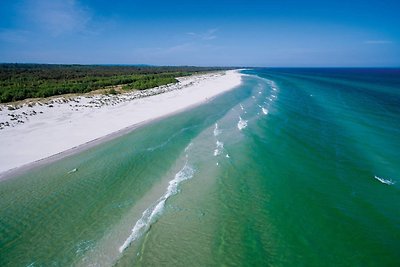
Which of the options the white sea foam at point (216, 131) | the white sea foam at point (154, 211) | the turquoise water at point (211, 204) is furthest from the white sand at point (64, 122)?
the white sea foam at point (154, 211)

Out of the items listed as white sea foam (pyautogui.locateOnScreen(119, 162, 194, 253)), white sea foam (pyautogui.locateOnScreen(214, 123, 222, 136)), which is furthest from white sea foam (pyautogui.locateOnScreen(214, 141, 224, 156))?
white sea foam (pyautogui.locateOnScreen(119, 162, 194, 253))

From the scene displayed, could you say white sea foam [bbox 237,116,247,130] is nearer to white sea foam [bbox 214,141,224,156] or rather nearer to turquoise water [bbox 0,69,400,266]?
turquoise water [bbox 0,69,400,266]

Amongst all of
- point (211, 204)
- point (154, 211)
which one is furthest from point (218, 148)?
point (154, 211)

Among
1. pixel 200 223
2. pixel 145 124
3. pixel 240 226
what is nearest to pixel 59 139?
pixel 145 124

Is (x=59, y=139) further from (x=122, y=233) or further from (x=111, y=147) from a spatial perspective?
(x=122, y=233)

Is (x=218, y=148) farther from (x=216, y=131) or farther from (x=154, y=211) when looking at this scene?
(x=154, y=211)

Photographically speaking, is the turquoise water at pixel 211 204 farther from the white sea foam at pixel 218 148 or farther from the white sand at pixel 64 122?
the white sand at pixel 64 122

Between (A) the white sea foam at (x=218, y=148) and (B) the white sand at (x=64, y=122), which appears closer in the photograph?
(B) the white sand at (x=64, y=122)
